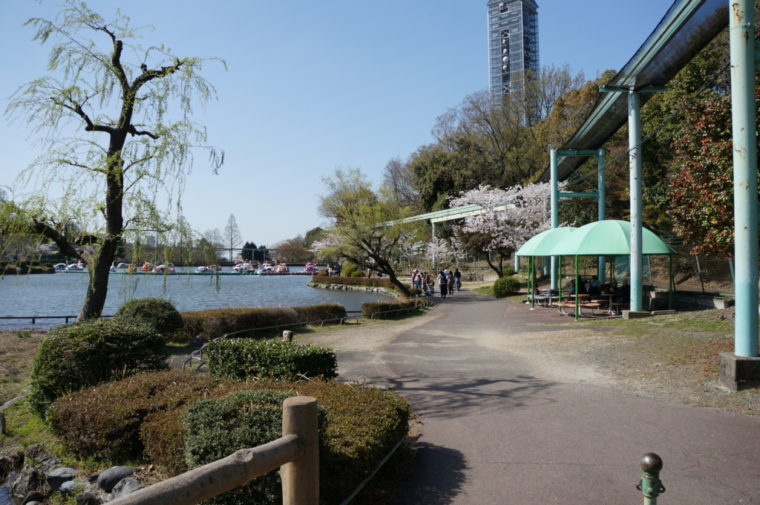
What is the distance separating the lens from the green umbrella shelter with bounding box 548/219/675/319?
55.7 ft

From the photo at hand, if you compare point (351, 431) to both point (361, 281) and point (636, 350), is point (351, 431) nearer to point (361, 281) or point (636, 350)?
point (636, 350)

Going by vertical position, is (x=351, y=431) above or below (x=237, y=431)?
below

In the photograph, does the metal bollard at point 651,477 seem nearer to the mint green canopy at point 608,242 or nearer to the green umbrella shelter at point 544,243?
the mint green canopy at point 608,242

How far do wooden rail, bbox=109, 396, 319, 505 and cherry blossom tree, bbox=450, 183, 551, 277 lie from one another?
109 ft

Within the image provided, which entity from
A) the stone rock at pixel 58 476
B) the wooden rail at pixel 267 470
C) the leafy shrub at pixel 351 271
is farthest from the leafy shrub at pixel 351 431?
the leafy shrub at pixel 351 271

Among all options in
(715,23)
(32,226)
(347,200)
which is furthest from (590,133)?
(32,226)

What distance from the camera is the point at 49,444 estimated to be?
6703mm

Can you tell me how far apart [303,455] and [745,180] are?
299 inches

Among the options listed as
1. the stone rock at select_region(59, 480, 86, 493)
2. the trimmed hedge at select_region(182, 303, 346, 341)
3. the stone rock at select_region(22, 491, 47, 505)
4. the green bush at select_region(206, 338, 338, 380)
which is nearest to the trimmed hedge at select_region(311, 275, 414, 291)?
the trimmed hedge at select_region(182, 303, 346, 341)

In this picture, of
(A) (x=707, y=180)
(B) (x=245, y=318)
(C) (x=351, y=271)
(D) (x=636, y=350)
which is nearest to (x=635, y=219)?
(A) (x=707, y=180)

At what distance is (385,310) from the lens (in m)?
23.3

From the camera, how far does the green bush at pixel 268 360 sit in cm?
706

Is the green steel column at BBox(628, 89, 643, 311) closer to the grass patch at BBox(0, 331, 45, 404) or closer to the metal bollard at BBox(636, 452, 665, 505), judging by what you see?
the metal bollard at BBox(636, 452, 665, 505)

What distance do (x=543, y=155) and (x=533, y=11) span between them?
97.4m
